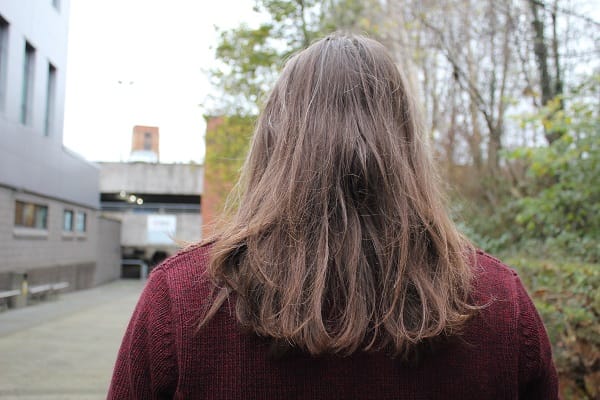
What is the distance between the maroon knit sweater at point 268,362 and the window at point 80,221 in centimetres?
2274

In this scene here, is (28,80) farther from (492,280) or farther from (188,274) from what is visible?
(492,280)

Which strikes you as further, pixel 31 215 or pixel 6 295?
pixel 31 215

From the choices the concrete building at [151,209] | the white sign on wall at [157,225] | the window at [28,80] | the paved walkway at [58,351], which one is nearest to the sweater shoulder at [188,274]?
the paved walkway at [58,351]

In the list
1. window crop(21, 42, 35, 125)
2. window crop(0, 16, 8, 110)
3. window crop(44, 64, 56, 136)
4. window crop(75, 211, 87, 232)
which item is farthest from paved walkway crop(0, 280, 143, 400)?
window crop(75, 211, 87, 232)

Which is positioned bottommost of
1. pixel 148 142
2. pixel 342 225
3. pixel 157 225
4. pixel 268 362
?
pixel 268 362

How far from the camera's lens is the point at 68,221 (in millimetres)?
21500

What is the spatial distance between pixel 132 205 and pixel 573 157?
3238 cm

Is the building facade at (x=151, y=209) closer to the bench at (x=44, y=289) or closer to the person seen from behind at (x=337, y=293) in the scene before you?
the bench at (x=44, y=289)

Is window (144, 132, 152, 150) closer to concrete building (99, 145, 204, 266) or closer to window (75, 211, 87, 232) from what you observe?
concrete building (99, 145, 204, 266)

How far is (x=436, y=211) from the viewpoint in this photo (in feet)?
4.18

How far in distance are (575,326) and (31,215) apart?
1646 cm

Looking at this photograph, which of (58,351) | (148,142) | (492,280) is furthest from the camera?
(148,142)

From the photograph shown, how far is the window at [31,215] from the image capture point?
52.2 ft

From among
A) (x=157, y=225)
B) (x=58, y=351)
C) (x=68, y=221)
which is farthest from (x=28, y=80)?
(x=157, y=225)
